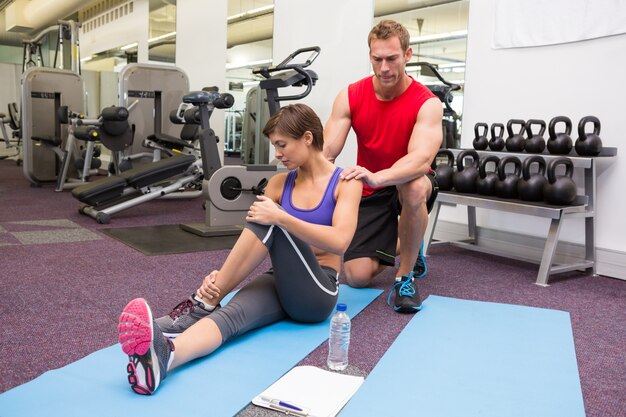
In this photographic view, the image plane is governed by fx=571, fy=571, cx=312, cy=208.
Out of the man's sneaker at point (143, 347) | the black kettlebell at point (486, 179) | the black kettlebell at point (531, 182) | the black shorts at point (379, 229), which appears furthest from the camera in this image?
the black kettlebell at point (486, 179)

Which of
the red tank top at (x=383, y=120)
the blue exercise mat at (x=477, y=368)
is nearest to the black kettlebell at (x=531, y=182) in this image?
the blue exercise mat at (x=477, y=368)

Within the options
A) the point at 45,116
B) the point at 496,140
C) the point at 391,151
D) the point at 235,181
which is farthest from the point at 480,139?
the point at 45,116

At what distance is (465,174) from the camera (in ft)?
11.3

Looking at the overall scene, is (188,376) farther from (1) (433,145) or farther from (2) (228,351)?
(1) (433,145)

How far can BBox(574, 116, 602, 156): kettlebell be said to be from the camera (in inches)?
123

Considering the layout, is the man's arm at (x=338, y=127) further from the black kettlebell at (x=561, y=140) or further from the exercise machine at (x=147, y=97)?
the exercise machine at (x=147, y=97)

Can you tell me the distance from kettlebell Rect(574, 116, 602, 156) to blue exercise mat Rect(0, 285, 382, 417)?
201 centimetres

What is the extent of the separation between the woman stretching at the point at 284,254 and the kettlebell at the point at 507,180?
155 cm

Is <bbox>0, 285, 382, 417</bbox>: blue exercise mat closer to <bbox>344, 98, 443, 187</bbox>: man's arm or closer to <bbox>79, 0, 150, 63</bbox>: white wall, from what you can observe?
<bbox>344, 98, 443, 187</bbox>: man's arm

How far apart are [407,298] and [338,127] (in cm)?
84

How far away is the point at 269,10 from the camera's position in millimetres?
6016

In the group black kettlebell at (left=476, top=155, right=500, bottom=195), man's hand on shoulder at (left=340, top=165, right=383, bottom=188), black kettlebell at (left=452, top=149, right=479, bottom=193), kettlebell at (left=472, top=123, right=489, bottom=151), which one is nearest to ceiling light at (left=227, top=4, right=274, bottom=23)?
kettlebell at (left=472, top=123, right=489, bottom=151)

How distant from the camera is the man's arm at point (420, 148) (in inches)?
91.3

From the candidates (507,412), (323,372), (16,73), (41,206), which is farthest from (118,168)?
(16,73)
